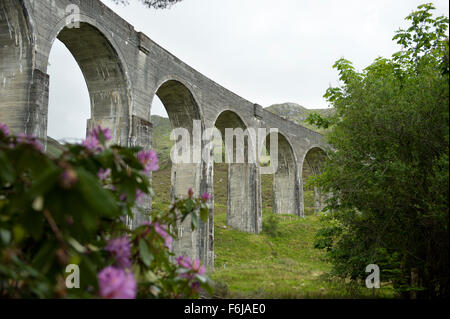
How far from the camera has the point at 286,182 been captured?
2344 centimetres

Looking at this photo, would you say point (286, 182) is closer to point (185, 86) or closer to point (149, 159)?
point (185, 86)

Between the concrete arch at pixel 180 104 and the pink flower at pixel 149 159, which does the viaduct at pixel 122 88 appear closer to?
the concrete arch at pixel 180 104

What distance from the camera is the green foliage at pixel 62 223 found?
102 cm

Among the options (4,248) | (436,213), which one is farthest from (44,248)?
(436,213)

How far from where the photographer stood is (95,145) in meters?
1.71

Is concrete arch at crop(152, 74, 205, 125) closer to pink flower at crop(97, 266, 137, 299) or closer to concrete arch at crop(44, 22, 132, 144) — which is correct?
concrete arch at crop(44, 22, 132, 144)

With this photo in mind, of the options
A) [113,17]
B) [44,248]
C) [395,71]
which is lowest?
[44,248]

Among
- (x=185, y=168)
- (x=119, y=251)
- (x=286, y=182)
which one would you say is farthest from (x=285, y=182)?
(x=119, y=251)

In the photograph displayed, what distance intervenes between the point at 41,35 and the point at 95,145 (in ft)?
25.7

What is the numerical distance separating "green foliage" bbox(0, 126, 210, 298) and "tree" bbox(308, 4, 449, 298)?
326 cm

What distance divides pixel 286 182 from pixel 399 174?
18615 mm

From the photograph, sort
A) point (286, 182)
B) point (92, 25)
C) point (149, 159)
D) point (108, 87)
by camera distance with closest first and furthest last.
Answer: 1. point (149, 159)
2. point (92, 25)
3. point (108, 87)
4. point (286, 182)

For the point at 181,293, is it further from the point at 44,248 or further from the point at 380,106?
the point at 380,106

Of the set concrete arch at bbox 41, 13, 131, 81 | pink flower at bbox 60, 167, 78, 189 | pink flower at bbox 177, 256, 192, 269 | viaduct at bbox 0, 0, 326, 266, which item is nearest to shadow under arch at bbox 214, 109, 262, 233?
viaduct at bbox 0, 0, 326, 266
